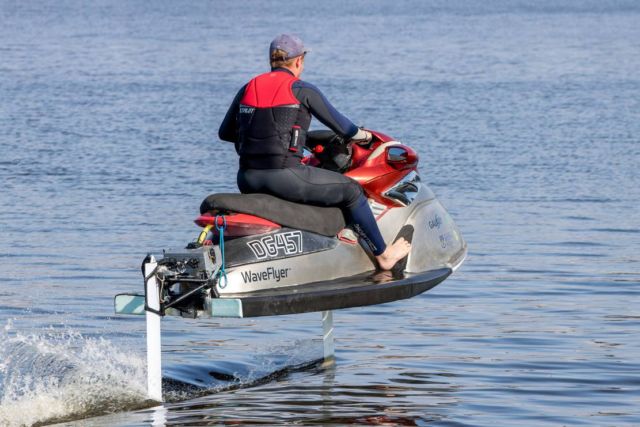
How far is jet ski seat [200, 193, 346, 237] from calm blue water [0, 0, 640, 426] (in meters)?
1.21

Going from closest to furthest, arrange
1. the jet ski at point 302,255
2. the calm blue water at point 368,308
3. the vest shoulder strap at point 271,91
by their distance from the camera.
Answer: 1. the jet ski at point 302,255
2. the vest shoulder strap at point 271,91
3. the calm blue water at point 368,308

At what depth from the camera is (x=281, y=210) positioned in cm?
901

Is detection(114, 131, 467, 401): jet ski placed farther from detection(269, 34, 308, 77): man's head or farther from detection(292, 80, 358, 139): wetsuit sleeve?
detection(269, 34, 308, 77): man's head

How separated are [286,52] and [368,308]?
4365 millimetres

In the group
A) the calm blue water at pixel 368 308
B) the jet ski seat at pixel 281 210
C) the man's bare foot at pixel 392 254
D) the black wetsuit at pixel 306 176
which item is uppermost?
the black wetsuit at pixel 306 176

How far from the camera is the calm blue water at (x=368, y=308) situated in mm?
9508

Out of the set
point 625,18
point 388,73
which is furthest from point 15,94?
point 625,18

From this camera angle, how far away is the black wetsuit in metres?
9.07

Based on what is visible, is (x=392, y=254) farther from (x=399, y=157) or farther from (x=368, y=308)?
(x=368, y=308)

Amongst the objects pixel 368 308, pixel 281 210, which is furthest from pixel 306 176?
pixel 368 308

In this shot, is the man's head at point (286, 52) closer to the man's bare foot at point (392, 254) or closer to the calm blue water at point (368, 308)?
the man's bare foot at point (392, 254)

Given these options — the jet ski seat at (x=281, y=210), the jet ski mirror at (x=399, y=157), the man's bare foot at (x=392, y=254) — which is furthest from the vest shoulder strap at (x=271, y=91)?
the man's bare foot at (x=392, y=254)

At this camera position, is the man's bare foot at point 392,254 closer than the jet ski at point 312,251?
No

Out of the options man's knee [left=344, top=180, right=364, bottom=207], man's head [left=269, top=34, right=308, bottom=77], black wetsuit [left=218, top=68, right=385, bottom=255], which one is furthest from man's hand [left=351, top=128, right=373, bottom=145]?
man's head [left=269, top=34, right=308, bottom=77]
